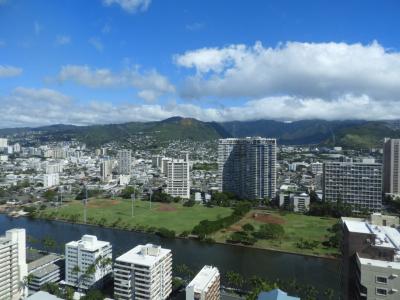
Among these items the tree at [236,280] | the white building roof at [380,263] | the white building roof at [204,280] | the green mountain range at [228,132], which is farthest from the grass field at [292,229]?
the green mountain range at [228,132]

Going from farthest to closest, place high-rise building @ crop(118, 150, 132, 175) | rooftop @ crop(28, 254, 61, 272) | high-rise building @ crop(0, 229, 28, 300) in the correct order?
1. high-rise building @ crop(118, 150, 132, 175)
2. rooftop @ crop(28, 254, 61, 272)
3. high-rise building @ crop(0, 229, 28, 300)

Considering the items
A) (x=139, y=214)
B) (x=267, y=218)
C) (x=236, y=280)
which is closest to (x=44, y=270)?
(x=236, y=280)

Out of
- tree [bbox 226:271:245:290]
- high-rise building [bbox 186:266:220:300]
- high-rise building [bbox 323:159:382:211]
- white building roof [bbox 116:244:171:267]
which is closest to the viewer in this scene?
high-rise building [bbox 186:266:220:300]

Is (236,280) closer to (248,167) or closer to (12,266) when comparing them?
(12,266)

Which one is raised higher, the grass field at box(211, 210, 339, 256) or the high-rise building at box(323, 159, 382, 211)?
the high-rise building at box(323, 159, 382, 211)

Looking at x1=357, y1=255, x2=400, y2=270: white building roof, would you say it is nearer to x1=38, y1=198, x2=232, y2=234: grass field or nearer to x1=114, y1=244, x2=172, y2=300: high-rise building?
x1=114, y1=244, x2=172, y2=300: high-rise building

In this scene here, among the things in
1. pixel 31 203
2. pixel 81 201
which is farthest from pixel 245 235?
pixel 31 203

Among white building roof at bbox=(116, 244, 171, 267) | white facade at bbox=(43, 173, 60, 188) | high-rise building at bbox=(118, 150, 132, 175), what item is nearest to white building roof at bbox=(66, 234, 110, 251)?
white building roof at bbox=(116, 244, 171, 267)

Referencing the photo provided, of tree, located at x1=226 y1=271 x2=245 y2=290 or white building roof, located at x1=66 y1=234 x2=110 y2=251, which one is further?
white building roof, located at x1=66 y1=234 x2=110 y2=251

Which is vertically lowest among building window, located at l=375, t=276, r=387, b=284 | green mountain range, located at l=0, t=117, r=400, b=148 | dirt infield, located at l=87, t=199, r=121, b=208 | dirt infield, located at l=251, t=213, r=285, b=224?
dirt infield, located at l=251, t=213, r=285, b=224
